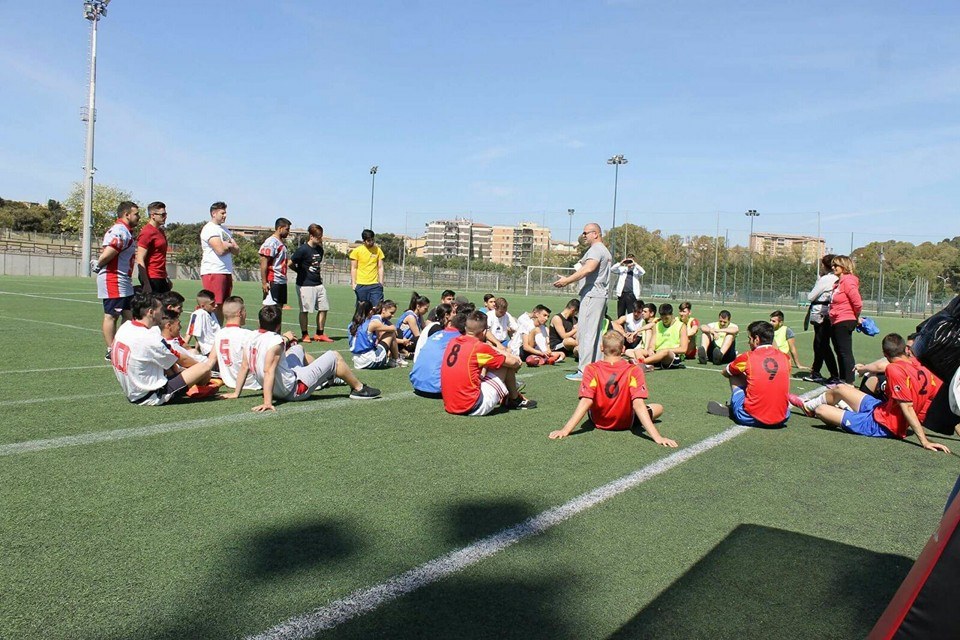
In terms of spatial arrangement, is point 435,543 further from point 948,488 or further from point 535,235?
point 535,235

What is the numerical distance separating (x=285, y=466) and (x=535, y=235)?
7057 centimetres

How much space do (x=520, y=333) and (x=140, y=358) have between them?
20.3 ft

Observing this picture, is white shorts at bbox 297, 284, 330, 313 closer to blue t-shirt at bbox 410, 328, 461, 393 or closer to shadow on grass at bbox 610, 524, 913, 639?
blue t-shirt at bbox 410, 328, 461, 393

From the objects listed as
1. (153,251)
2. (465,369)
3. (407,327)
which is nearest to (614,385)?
(465,369)

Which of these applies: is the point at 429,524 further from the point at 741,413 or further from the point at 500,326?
the point at 500,326

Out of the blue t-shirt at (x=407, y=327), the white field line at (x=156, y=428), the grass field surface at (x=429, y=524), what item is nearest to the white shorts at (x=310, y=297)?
the blue t-shirt at (x=407, y=327)

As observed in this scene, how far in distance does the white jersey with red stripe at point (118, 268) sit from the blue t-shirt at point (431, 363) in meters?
3.90

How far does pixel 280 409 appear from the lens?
20.6ft

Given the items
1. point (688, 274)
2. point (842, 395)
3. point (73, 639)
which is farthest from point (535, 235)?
point (73, 639)

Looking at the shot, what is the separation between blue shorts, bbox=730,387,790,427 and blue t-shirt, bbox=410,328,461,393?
2.86 metres

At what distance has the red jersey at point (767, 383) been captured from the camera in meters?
6.33

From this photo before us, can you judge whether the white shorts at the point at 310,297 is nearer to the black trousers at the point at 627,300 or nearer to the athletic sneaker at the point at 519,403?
the black trousers at the point at 627,300

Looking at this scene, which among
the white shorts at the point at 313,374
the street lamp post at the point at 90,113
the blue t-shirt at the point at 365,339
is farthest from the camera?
the street lamp post at the point at 90,113

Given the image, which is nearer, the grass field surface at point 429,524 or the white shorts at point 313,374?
the grass field surface at point 429,524
